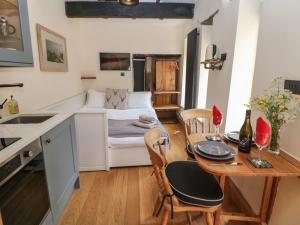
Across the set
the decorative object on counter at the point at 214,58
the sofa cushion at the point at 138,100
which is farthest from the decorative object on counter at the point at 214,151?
the sofa cushion at the point at 138,100

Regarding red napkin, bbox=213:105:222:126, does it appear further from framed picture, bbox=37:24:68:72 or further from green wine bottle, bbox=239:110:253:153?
framed picture, bbox=37:24:68:72

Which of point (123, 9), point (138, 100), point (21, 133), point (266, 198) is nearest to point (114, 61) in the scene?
point (138, 100)

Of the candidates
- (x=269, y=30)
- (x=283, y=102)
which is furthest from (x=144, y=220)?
(x=269, y=30)

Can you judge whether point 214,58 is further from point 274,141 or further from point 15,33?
point 15,33

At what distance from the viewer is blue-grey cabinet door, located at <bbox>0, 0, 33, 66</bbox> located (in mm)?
1356

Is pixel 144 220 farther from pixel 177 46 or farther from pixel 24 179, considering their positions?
pixel 177 46

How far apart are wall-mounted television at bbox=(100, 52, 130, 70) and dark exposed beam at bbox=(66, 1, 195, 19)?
1.05m

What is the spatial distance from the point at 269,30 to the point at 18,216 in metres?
2.10

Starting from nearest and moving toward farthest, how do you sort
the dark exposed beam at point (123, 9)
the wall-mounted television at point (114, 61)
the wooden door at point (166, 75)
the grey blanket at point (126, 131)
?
the grey blanket at point (126, 131), the dark exposed beam at point (123, 9), the wall-mounted television at point (114, 61), the wooden door at point (166, 75)

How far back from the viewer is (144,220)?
168 cm

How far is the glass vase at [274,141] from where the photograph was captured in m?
1.20

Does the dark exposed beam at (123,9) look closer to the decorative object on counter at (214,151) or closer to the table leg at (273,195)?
the decorative object on counter at (214,151)

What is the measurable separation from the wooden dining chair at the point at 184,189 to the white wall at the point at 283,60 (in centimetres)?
46

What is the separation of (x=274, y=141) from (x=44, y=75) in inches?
98.0
